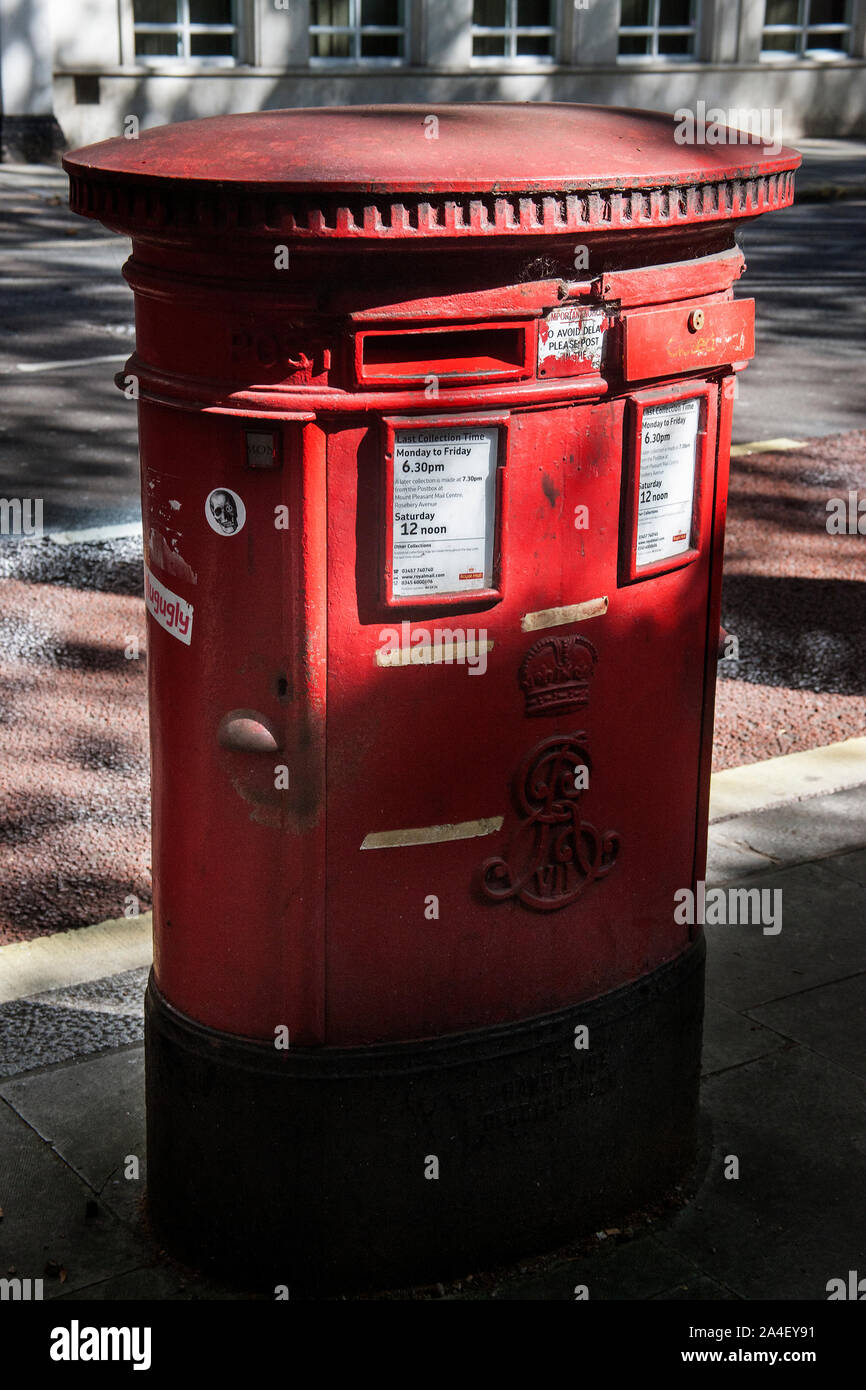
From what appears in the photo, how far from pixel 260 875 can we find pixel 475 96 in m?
21.6

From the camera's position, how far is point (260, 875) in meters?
2.64

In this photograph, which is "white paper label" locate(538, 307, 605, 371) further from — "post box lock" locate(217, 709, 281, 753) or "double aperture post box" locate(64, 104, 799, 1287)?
"post box lock" locate(217, 709, 281, 753)

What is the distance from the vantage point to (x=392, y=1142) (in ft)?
8.90

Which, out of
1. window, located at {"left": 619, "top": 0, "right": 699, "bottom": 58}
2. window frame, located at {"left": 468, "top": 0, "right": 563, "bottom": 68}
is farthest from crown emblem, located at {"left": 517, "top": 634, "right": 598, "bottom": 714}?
window, located at {"left": 619, "top": 0, "right": 699, "bottom": 58}

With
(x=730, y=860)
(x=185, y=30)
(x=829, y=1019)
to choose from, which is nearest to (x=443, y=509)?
(x=829, y=1019)

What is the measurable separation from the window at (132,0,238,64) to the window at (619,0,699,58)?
5947mm

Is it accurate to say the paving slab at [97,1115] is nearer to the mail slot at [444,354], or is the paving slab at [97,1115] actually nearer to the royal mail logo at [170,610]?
the royal mail logo at [170,610]

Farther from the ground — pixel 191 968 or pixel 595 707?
pixel 595 707

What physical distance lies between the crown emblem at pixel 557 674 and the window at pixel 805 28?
24.1 metres

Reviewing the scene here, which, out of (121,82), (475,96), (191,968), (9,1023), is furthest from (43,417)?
(475,96)

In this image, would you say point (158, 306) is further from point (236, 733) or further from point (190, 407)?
point (236, 733)

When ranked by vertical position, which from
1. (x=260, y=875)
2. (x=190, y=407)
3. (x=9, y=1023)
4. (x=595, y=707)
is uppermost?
(x=190, y=407)

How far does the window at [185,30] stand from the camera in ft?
66.0

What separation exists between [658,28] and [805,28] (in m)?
2.75
